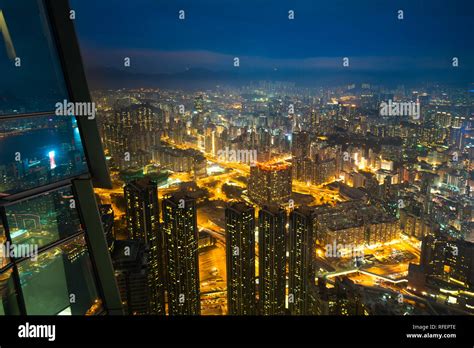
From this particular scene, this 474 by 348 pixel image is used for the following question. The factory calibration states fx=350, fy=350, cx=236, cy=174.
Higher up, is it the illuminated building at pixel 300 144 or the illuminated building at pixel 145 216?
the illuminated building at pixel 300 144

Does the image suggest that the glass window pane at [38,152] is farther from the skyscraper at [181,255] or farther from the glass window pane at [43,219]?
the skyscraper at [181,255]

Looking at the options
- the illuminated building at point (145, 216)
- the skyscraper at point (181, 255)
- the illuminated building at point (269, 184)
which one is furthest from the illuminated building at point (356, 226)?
the illuminated building at point (145, 216)

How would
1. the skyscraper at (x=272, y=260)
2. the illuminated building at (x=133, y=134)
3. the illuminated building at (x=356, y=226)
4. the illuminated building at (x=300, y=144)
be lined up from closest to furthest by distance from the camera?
the skyscraper at (x=272, y=260) → the illuminated building at (x=356, y=226) → the illuminated building at (x=133, y=134) → the illuminated building at (x=300, y=144)

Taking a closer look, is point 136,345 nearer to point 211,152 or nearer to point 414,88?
point 414,88

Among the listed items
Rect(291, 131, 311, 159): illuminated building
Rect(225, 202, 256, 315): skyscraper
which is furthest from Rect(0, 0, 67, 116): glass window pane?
Rect(291, 131, 311, 159): illuminated building

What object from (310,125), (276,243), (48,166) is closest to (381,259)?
(276,243)

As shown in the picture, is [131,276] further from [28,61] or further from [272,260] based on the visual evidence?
[28,61]

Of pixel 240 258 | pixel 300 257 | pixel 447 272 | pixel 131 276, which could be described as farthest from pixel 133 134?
pixel 447 272
